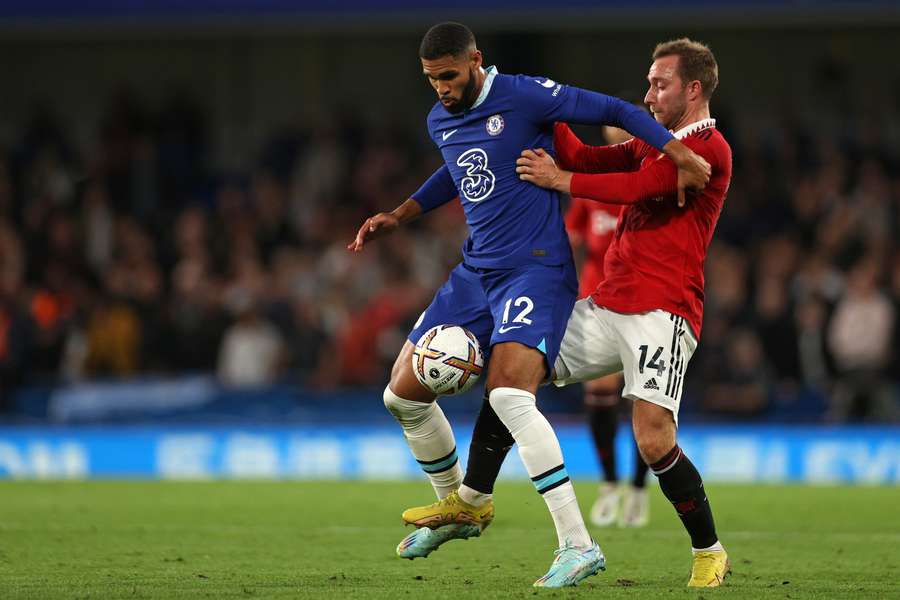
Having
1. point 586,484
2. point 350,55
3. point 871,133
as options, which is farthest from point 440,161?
point 586,484

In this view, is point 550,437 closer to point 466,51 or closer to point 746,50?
point 466,51

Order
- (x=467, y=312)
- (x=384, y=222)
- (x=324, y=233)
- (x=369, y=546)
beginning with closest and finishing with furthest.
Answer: (x=467, y=312) → (x=384, y=222) → (x=369, y=546) → (x=324, y=233)

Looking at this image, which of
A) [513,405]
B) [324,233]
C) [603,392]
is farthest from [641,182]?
[324,233]

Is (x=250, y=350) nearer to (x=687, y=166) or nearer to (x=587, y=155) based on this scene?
(x=587, y=155)

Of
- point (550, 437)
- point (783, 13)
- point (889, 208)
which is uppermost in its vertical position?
point (783, 13)

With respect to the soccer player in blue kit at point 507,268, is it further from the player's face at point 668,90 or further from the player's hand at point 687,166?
the player's face at point 668,90

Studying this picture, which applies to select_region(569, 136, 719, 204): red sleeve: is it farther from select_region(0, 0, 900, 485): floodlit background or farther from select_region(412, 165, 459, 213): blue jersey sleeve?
select_region(0, 0, 900, 485): floodlit background

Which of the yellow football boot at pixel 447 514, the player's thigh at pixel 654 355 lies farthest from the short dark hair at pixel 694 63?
the yellow football boot at pixel 447 514

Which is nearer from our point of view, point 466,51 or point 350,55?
point 466,51

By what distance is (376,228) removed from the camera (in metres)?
6.73

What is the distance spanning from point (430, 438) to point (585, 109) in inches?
64.3

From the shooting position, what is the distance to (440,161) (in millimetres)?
17625

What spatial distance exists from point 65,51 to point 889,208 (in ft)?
39.1

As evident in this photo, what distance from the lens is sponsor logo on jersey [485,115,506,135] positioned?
6207 millimetres
